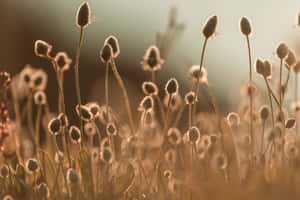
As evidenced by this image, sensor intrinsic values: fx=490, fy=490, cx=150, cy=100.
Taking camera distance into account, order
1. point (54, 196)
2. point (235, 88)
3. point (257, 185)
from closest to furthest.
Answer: point (257, 185) < point (54, 196) < point (235, 88)

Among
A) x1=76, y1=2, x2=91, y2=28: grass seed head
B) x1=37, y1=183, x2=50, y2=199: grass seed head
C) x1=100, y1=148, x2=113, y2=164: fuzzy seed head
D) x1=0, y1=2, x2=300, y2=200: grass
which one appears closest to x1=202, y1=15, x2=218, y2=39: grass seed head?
x1=0, y1=2, x2=300, y2=200: grass

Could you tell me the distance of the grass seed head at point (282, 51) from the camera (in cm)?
218

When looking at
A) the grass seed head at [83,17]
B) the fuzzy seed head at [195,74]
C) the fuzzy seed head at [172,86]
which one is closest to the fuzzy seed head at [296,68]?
the fuzzy seed head at [195,74]

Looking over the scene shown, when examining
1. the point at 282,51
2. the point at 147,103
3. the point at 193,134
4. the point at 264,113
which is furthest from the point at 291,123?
the point at 147,103

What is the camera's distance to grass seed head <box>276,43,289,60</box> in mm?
2176

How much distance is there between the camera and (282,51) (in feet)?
7.14

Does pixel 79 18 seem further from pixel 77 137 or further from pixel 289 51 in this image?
pixel 289 51

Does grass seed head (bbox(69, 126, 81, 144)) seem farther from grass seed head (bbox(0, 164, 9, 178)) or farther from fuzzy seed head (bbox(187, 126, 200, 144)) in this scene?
fuzzy seed head (bbox(187, 126, 200, 144))

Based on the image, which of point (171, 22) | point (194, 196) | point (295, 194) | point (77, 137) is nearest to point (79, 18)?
point (77, 137)

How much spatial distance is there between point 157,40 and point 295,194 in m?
1.73

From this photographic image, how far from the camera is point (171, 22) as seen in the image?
292 cm

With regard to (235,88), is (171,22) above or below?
above

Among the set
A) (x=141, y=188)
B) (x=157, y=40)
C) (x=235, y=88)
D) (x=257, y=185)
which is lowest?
(x=141, y=188)

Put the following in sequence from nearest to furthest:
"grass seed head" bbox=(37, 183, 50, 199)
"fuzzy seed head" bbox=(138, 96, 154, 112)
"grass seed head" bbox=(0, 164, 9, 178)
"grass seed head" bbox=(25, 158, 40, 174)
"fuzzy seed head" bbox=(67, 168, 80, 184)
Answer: "fuzzy seed head" bbox=(67, 168, 80, 184)
"grass seed head" bbox=(37, 183, 50, 199)
"grass seed head" bbox=(25, 158, 40, 174)
"grass seed head" bbox=(0, 164, 9, 178)
"fuzzy seed head" bbox=(138, 96, 154, 112)
